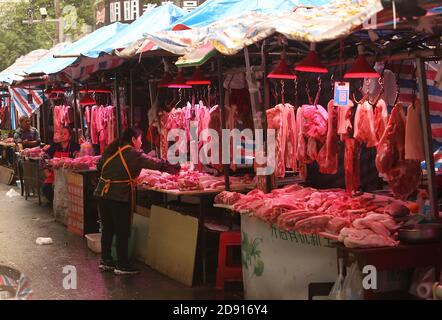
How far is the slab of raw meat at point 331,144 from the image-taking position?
8914mm

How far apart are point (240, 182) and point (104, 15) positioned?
47.5 ft


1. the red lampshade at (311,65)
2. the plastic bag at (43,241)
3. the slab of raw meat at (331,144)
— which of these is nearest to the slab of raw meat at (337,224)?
the red lampshade at (311,65)

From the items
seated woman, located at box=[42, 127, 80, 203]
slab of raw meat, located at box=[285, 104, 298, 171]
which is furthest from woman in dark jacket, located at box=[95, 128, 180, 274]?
seated woman, located at box=[42, 127, 80, 203]

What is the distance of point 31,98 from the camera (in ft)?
74.9

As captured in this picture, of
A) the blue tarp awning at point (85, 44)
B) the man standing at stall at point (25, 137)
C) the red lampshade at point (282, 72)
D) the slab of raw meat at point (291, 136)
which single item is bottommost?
the man standing at stall at point (25, 137)

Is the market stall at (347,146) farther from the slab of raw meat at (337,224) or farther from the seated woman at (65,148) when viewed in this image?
the seated woman at (65,148)

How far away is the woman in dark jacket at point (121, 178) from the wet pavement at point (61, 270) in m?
0.56

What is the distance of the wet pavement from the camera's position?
939 cm

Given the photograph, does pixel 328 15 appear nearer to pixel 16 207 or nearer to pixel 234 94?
pixel 234 94

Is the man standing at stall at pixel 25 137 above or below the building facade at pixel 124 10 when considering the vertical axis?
below

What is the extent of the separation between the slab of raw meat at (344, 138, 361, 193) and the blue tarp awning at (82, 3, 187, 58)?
15.3ft

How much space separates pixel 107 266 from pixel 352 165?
4.14 m

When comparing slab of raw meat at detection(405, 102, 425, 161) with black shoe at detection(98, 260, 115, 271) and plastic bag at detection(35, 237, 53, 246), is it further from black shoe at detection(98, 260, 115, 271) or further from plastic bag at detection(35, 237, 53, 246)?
plastic bag at detection(35, 237, 53, 246)

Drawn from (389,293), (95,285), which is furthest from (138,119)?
(389,293)
